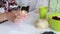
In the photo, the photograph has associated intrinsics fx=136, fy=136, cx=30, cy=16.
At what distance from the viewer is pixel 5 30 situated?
1.02 m

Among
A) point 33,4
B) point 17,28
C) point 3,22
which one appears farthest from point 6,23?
point 33,4

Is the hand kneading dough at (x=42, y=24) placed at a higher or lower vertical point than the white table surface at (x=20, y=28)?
higher

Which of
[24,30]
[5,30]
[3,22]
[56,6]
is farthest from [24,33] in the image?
[56,6]

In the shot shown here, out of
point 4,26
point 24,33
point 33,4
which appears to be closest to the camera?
point 24,33

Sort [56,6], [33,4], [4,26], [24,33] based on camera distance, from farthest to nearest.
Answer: [33,4] → [56,6] → [4,26] → [24,33]

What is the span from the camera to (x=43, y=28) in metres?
1.03

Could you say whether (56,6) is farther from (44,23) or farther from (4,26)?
(4,26)

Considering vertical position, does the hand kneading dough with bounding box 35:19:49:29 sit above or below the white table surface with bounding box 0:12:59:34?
above

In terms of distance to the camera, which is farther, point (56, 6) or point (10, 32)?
point (56, 6)

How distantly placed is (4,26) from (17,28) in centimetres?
11

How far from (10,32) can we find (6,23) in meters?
0.17

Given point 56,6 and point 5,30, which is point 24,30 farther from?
point 56,6

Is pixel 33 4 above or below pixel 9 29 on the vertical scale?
above

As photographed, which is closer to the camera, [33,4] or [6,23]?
[6,23]
